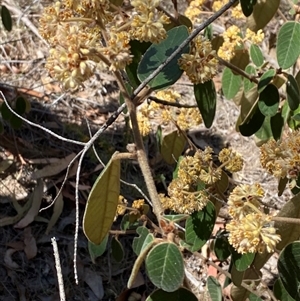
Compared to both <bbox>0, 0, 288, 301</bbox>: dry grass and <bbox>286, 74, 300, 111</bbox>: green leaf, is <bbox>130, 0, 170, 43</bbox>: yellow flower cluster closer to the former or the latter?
<bbox>286, 74, 300, 111</bbox>: green leaf

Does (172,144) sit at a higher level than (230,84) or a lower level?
lower

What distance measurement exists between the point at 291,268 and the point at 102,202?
1.34 feet

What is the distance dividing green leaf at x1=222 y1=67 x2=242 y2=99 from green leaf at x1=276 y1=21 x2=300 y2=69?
0.36 meters

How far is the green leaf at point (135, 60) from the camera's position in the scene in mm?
1324

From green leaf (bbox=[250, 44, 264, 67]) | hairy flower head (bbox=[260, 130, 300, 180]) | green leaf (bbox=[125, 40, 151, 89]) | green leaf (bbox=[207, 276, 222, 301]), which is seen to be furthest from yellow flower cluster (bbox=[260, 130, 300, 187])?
green leaf (bbox=[250, 44, 264, 67])

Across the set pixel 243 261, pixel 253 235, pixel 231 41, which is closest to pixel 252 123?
pixel 231 41

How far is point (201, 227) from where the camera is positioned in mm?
1335

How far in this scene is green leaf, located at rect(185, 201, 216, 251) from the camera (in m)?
1.33

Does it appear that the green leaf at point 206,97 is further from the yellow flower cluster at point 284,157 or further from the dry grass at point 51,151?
the dry grass at point 51,151

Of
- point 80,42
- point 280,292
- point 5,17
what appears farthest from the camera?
point 5,17

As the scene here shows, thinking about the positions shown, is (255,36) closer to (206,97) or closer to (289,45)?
(289,45)

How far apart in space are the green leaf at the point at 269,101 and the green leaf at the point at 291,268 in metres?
0.52

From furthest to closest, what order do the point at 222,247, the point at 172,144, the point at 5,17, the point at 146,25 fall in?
1. the point at 5,17
2. the point at 172,144
3. the point at 222,247
4. the point at 146,25

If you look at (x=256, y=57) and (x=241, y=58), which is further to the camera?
(x=241, y=58)
